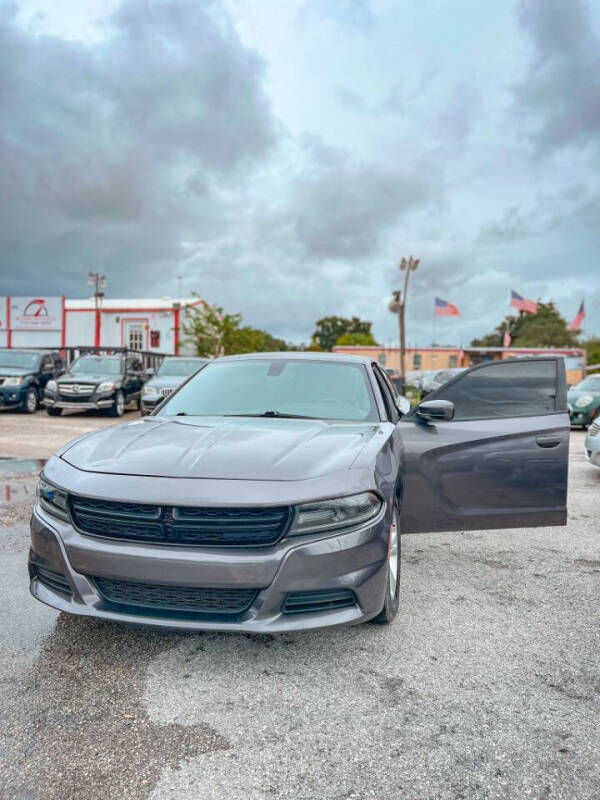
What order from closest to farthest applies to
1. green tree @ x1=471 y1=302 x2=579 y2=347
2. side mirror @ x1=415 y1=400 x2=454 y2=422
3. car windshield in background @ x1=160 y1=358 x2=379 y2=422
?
car windshield in background @ x1=160 y1=358 x2=379 y2=422
side mirror @ x1=415 y1=400 x2=454 y2=422
green tree @ x1=471 y1=302 x2=579 y2=347

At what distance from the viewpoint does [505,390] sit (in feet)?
15.9

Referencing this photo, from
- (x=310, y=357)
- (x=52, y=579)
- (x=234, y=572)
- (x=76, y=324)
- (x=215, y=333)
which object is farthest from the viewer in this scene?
(x=76, y=324)

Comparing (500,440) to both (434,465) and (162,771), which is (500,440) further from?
(162,771)

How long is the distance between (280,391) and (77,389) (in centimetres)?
1255

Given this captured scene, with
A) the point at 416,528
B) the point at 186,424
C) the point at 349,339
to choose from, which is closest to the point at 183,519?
the point at 186,424

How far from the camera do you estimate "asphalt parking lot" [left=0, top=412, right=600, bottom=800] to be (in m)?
2.05

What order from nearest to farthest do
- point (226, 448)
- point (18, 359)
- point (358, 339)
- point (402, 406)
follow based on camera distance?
point (226, 448) → point (402, 406) → point (18, 359) → point (358, 339)

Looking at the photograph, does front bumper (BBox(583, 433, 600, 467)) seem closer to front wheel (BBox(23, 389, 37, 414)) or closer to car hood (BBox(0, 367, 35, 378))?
front wheel (BBox(23, 389, 37, 414))

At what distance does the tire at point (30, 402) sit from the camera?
16438 mm

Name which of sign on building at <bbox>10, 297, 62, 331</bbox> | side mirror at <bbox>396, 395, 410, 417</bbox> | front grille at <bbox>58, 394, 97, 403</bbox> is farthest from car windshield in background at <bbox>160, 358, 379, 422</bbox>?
sign on building at <bbox>10, 297, 62, 331</bbox>

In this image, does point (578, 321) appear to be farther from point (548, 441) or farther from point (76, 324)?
point (548, 441)

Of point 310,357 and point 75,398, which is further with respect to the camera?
point 75,398

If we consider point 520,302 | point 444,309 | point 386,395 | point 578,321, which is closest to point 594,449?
point 386,395

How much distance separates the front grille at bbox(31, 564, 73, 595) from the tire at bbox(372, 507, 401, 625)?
1.43 metres
